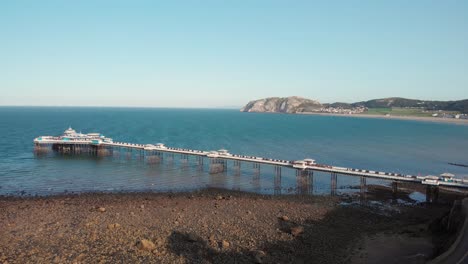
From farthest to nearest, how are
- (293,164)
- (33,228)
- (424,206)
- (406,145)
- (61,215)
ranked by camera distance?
(406,145)
(293,164)
(424,206)
(61,215)
(33,228)

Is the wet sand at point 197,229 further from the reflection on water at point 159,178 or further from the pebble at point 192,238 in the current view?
the reflection on water at point 159,178

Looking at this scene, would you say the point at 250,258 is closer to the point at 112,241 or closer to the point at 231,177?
the point at 112,241

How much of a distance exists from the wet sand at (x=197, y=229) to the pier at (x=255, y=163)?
552 cm

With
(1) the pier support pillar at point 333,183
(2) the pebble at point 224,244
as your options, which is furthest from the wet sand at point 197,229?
(1) the pier support pillar at point 333,183

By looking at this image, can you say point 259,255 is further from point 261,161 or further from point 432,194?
point 261,161

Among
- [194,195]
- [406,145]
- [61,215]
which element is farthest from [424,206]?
[406,145]

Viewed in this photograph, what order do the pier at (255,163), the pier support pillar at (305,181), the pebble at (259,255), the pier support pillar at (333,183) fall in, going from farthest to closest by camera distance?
the pier support pillar at (305,181), the pier support pillar at (333,183), the pier at (255,163), the pebble at (259,255)

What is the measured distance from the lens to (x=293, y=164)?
199 ft

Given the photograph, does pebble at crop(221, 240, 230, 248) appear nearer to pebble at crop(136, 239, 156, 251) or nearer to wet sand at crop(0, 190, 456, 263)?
wet sand at crop(0, 190, 456, 263)

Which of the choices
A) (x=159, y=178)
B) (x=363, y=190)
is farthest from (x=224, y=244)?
(x=159, y=178)

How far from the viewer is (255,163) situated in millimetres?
67812

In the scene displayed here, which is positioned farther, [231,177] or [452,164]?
[452,164]

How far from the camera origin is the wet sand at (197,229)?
2784 centimetres

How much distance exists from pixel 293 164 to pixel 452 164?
43.5 meters
